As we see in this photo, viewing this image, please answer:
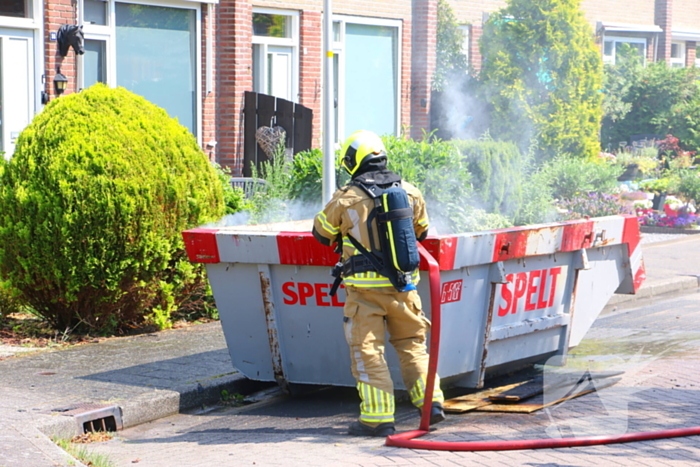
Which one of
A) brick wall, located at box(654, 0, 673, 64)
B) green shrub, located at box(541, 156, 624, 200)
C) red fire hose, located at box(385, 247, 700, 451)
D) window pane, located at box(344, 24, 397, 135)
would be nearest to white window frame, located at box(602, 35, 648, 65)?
brick wall, located at box(654, 0, 673, 64)

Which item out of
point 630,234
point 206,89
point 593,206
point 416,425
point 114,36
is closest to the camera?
point 416,425

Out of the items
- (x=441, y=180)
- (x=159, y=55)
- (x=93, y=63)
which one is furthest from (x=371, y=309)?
(x=159, y=55)

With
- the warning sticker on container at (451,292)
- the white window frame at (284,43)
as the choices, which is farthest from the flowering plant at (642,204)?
the warning sticker on container at (451,292)

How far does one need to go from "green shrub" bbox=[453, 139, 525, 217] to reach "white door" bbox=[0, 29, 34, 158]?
5.26 m

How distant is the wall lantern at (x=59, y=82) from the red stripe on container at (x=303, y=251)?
20.8ft

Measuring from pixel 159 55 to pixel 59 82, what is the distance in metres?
1.96

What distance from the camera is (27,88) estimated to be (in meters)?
11.4

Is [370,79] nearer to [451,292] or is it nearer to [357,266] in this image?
[451,292]

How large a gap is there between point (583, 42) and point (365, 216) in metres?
14.9

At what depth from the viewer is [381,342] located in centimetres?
537

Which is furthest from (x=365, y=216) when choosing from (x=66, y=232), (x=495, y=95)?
(x=495, y=95)

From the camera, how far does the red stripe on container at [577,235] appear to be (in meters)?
6.34

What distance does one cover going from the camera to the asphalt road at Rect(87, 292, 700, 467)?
192 inches

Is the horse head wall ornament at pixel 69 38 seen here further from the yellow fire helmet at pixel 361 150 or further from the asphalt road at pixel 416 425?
the yellow fire helmet at pixel 361 150
